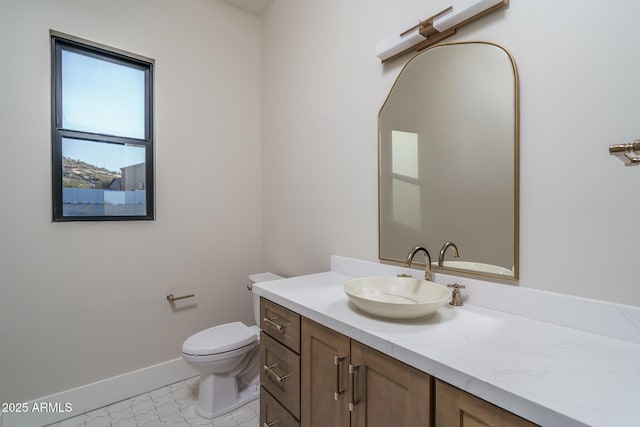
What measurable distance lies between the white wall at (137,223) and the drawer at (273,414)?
3.63 feet

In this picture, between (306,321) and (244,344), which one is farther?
(244,344)

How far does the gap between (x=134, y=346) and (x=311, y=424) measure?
1.57m

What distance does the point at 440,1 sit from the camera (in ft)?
4.06

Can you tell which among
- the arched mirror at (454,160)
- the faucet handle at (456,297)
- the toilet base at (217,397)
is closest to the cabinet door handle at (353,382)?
the faucet handle at (456,297)

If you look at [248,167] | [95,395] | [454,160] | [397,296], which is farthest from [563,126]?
[95,395]

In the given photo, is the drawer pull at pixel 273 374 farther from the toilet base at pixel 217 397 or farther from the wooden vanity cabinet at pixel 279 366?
the toilet base at pixel 217 397

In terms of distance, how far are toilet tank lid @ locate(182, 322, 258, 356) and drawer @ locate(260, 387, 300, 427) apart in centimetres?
44

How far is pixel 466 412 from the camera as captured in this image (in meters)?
0.65

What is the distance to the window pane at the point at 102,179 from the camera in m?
1.84

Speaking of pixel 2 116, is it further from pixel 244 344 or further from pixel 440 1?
pixel 440 1

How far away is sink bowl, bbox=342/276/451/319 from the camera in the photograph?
915 millimetres

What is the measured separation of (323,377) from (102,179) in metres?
1.90

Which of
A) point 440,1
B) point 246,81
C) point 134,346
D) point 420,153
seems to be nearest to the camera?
point 440,1

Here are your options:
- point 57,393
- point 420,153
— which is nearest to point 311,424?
point 420,153
